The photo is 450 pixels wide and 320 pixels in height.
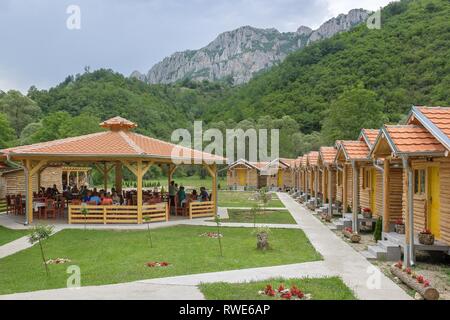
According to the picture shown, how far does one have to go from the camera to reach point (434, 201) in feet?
36.6

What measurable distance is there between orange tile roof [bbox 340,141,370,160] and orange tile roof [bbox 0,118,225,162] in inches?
262

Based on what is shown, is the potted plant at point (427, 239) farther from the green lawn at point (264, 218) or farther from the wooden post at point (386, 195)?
the green lawn at point (264, 218)

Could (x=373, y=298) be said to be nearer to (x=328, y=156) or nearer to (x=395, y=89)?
(x=328, y=156)

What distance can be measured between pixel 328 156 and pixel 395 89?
37.3 metres

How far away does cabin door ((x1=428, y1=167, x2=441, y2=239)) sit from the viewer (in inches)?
429

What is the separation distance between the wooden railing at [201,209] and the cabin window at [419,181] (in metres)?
10.0

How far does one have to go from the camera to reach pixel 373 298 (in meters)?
7.13

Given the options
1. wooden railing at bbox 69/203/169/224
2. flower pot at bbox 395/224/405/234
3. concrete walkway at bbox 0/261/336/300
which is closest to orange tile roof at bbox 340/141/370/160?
flower pot at bbox 395/224/405/234

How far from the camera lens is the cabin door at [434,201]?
10.9 m

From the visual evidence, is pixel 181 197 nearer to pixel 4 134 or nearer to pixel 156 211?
pixel 156 211

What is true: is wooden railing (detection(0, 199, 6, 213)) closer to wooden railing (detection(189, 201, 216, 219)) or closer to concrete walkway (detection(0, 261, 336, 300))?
wooden railing (detection(189, 201, 216, 219))

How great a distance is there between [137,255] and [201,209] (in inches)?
373

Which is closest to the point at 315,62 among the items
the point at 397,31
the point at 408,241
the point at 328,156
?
the point at 397,31

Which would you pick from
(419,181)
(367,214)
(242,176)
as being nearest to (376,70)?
(242,176)
